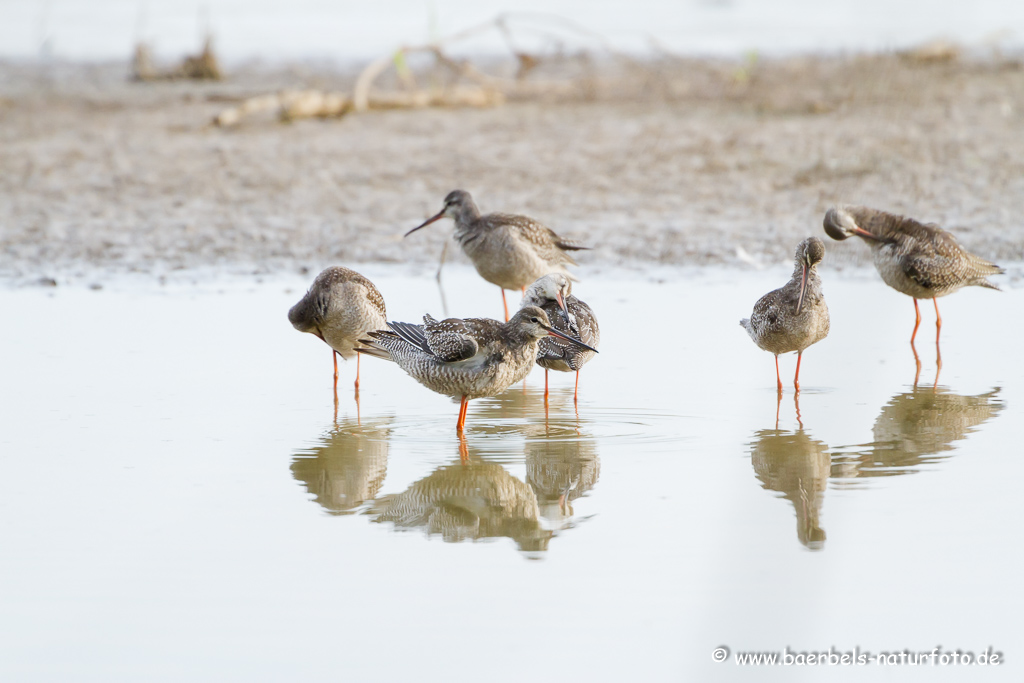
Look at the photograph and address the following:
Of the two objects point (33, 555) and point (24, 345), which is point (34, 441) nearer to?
point (33, 555)

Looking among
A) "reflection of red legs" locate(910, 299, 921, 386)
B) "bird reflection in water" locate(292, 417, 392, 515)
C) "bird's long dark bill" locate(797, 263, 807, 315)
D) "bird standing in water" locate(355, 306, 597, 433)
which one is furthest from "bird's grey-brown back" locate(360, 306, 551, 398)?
"reflection of red legs" locate(910, 299, 921, 386)

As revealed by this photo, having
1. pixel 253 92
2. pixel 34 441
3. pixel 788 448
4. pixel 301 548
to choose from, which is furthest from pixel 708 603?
pixel 253 92

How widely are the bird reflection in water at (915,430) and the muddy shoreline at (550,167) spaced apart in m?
3.76

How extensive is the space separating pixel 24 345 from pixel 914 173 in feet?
29.6

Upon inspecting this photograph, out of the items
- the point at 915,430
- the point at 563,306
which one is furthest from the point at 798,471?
the point at 563,306

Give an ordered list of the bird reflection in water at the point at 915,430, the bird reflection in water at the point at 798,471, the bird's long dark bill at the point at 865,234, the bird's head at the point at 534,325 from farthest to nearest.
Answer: the bird's long dark bill at the point at 865,234
the bird's head at the point at 534,325
the bird reflection in water at the point at 915,430
the bird reflection in water at the point at 798,471

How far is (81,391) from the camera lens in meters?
6.95

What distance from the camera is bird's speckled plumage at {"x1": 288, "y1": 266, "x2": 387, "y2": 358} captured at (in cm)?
759

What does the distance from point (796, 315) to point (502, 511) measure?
2872 mm

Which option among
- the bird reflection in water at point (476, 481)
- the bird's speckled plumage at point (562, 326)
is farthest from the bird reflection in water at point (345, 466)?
the bird's speckled plumage at point (562, 326)

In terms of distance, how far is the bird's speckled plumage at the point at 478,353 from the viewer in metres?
6.43

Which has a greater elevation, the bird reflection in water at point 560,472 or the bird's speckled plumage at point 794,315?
the bird's speckled plumage at point 794,315

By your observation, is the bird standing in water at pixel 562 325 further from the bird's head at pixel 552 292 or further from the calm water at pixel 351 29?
the calm water at pixel 351 29

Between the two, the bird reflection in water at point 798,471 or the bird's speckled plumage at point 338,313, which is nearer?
the bird reflection in water at point 798,471
